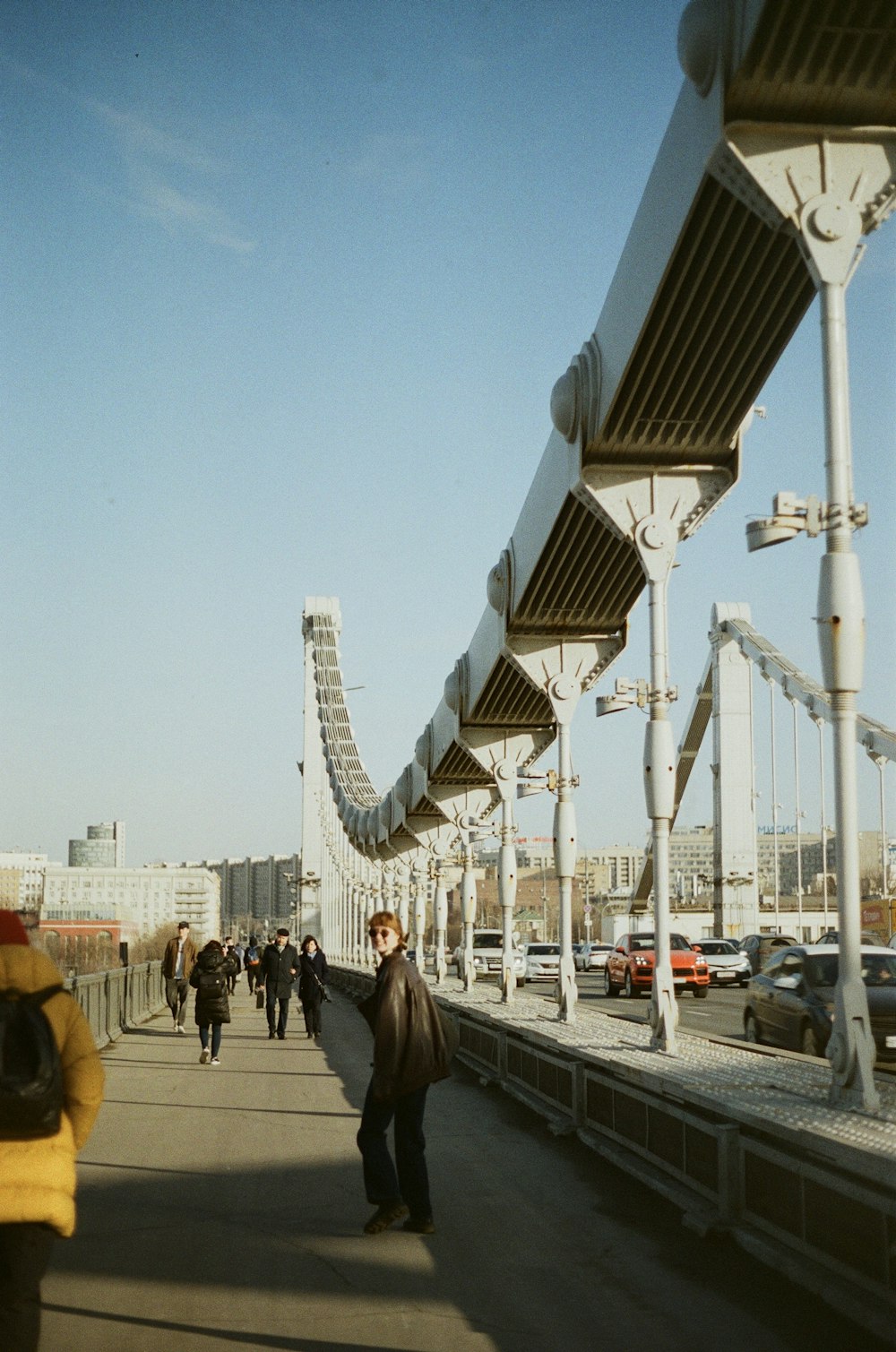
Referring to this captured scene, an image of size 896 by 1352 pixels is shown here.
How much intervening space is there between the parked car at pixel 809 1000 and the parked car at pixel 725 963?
77.3ft

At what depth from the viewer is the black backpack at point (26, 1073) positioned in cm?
413

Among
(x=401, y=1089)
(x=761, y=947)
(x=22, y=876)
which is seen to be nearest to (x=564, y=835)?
(x=401, y=1089)

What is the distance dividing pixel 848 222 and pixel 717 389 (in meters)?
3.99

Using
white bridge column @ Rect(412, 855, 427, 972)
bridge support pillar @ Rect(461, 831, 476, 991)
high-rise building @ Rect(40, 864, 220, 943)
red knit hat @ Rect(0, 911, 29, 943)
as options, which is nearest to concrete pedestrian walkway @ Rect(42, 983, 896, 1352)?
red knit hat @ Rect(0, 911, 29, 943)

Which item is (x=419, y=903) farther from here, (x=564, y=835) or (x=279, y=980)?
(x=564, y=835)

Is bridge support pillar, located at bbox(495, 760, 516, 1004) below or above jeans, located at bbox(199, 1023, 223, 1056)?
above

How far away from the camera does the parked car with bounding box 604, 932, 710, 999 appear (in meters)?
33.7

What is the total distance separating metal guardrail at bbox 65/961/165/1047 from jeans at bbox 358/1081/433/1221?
8.42m

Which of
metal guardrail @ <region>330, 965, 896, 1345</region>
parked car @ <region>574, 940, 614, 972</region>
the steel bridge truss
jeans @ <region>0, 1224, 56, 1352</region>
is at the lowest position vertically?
parked car @ <region>574, 940, 614, 972</region>

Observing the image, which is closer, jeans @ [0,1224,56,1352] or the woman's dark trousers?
jeans @ [0,1224,56,1352]

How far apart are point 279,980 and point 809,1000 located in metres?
9.32

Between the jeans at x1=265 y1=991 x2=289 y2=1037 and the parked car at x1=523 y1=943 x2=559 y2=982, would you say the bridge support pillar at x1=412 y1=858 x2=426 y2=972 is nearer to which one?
the parked car at x1=523 y1=943 x2=559 y2=982

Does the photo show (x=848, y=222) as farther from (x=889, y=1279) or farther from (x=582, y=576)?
(x=582, y=576)

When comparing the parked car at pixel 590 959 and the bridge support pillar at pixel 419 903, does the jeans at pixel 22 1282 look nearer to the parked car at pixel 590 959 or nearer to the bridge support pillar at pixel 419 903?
A: the bridge support pillar at pixel 419 903
